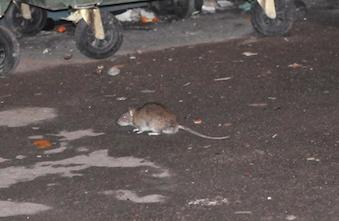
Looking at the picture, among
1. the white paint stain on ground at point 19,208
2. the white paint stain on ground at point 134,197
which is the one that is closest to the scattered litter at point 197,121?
the white paint stain on ground at point 134,197

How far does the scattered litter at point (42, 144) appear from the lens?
6.55 m

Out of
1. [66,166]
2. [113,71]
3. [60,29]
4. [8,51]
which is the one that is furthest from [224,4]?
[66,166]

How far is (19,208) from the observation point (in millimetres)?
5410

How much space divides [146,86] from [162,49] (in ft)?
4.57

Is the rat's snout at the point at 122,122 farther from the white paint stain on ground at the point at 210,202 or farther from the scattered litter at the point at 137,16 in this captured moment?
the scattered litter at the point at 137,16

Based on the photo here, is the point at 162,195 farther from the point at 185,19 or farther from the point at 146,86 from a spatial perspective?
the point at 185,19

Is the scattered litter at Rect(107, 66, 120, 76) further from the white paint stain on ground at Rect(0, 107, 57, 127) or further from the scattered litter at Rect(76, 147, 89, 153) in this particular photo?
the scattered litter at Rect(76, 147, 89, 153)

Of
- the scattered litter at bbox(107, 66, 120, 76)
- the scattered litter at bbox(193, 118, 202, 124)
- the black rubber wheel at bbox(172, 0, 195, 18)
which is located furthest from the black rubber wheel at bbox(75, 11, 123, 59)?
the scattered litter at bbox(193, 118, 202, 124)

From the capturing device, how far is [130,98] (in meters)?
7.61

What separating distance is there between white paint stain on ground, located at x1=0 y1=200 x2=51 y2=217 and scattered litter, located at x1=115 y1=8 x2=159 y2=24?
545 centimetres

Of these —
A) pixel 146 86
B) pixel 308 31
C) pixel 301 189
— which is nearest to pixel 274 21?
pixel 308 31

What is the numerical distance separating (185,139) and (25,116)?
1555mm

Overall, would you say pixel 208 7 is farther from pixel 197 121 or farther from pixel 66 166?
pixel 66 166

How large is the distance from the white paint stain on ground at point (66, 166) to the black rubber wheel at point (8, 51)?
8.10ft
